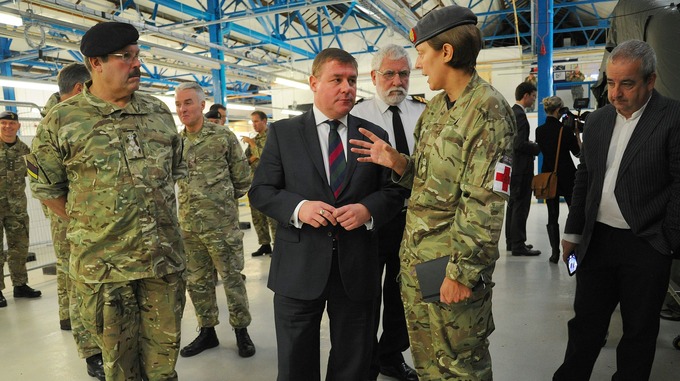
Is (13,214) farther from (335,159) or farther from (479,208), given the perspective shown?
(479,208)

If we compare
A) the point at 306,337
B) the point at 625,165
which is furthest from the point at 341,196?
the point at 625,165

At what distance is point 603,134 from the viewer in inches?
85.3

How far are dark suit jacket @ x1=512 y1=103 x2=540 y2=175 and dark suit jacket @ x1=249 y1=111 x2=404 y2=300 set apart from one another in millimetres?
3550

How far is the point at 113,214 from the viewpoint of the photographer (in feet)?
6.26

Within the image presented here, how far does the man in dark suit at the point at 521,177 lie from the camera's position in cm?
520

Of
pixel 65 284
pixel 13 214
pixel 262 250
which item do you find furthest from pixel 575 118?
pixel 13 214

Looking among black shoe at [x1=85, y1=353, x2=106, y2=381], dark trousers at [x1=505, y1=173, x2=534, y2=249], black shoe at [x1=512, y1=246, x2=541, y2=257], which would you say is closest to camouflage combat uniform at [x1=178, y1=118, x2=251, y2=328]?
black shoe at [x1=85, y1=353, x2=106, y2=381]

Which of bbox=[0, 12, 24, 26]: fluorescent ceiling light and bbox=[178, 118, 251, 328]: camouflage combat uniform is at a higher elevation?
bbox=[0, 12, 24, 26]: fluorescent ceiling light

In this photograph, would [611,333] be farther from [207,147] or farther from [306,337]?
[207,147]

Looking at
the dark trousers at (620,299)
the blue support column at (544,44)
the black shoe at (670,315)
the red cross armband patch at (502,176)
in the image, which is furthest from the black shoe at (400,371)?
the blue support column at (544,44)

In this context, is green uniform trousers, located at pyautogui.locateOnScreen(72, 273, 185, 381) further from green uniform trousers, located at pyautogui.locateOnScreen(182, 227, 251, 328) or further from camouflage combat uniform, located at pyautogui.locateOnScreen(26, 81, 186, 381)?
green uniform trousers, located at pyautogui.locateOnScreen(182, 227, 251, 328)

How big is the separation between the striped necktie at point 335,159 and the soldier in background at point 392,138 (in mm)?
616

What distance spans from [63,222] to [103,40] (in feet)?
6.04

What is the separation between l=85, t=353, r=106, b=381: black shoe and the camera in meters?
2.87
